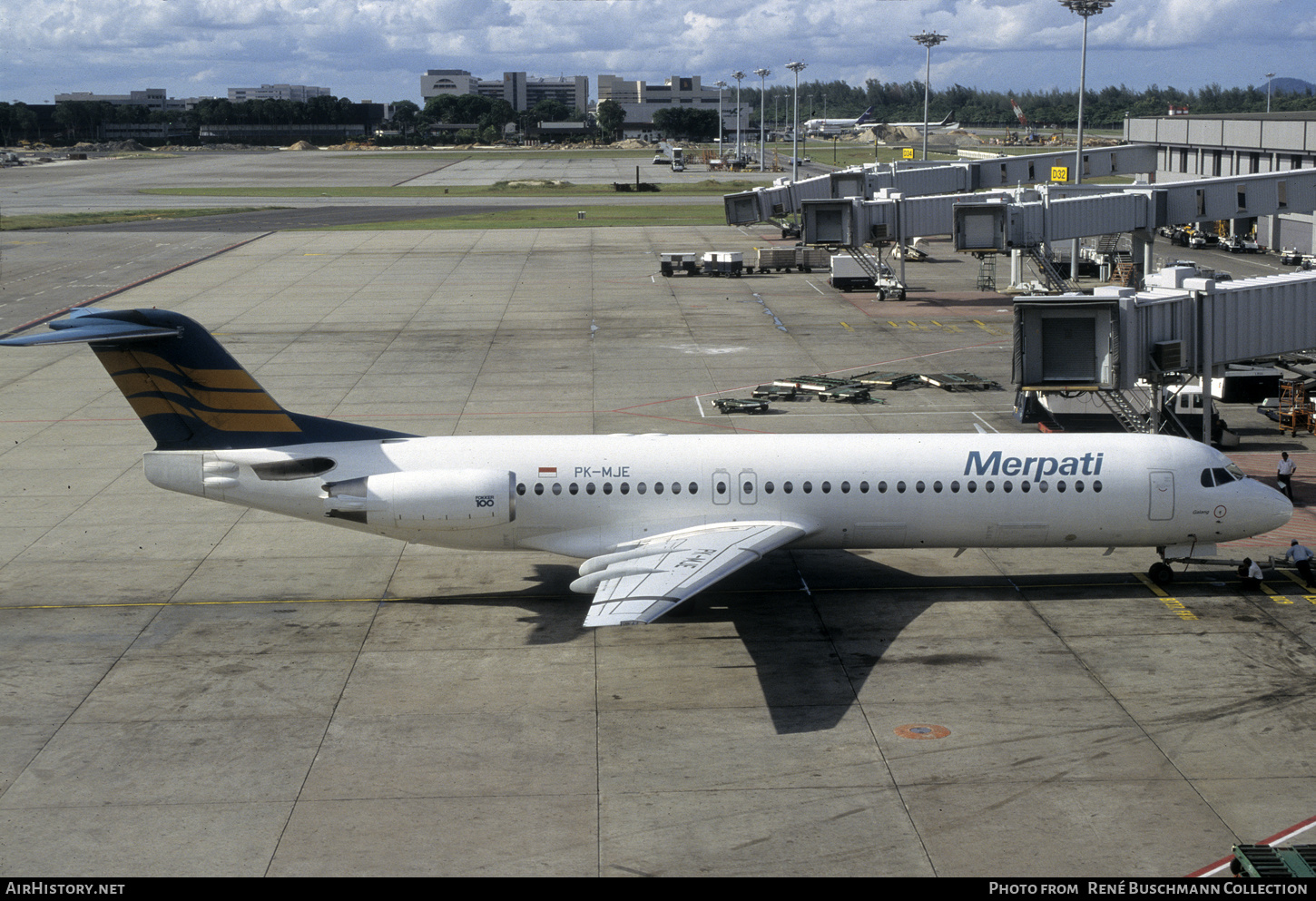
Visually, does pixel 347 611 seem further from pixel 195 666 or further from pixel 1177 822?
pixel 1177 822

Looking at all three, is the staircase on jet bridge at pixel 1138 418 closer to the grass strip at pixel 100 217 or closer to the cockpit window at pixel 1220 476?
the cockpit window at pixel 1220 476

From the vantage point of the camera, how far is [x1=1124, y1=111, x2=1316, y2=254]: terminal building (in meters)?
88.2

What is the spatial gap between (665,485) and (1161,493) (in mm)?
A: 11038

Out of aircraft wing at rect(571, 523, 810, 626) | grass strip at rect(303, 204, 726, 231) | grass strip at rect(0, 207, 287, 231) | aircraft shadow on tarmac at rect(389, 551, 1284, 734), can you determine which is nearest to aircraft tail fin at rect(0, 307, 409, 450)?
aircraft shadow on tarmac at rect(389, 551, 1284, 734)

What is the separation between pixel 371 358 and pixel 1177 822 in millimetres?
44177

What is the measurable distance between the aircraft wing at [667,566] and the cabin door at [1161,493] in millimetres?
7751

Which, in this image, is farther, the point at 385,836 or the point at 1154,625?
the point at 1154,625

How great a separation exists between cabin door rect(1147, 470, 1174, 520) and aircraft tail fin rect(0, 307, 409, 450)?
17.6 m

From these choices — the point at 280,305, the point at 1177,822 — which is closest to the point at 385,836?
the point at 1177,822

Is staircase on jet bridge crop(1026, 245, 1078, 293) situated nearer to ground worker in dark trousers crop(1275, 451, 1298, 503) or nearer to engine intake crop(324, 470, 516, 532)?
ground worker in dark trousers crop(1275, 451, 1298, 503)

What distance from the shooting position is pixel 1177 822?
58.0 feet

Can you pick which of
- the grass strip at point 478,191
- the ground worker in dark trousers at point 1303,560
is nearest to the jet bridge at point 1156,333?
the ground worker in dark trousers at point 1303,560

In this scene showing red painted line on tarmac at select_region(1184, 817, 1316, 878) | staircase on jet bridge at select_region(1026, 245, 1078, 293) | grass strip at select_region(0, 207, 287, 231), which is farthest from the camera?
grass strip at select_region(0, 207, 287, 231)

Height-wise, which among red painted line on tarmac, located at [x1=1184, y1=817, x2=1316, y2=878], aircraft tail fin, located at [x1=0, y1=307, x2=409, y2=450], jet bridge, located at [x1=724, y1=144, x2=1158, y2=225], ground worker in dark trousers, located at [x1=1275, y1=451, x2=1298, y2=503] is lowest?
red painted line on tarmac, located at [x1=1184, y1=817, x2=1316, y2=878]
